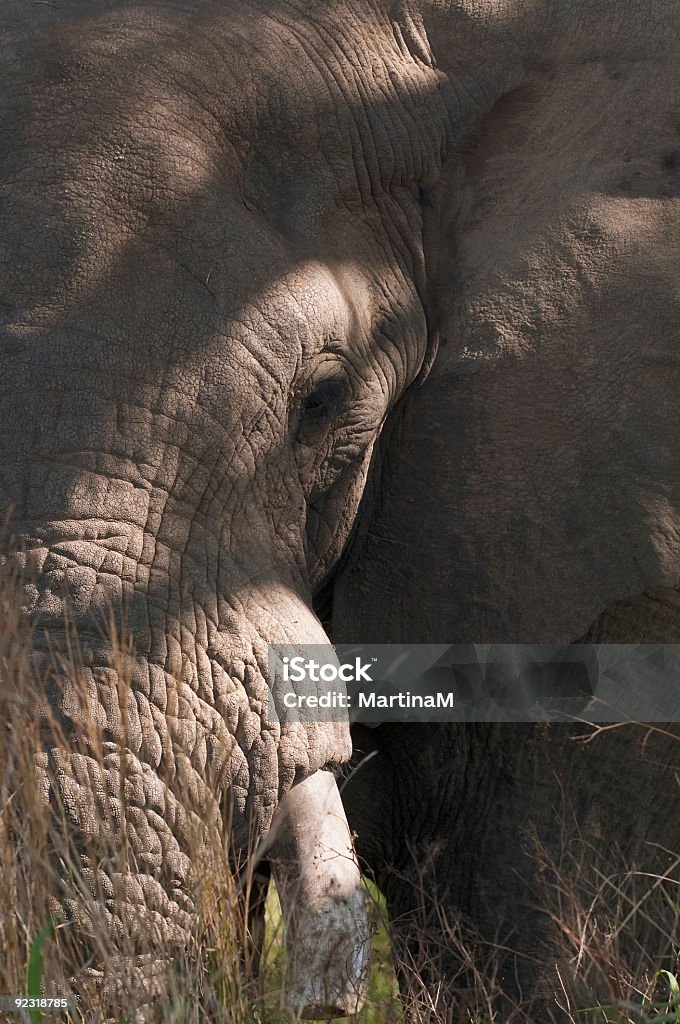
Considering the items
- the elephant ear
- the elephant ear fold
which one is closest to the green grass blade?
the elephant ear

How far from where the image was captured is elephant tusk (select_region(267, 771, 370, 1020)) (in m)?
2.09

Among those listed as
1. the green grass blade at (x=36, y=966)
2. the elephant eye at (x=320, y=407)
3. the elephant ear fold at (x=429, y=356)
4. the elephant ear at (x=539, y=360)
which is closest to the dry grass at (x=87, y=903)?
the green grass blade at (x=36, y=966)

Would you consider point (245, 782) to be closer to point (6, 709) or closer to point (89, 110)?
point (6, 709)

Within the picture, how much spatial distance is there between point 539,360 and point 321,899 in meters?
1.02

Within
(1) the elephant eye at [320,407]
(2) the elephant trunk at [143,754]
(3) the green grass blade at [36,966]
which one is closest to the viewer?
(3) the green grass blade at [36,966]

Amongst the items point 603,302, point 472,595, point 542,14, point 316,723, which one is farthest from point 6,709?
point 542,14

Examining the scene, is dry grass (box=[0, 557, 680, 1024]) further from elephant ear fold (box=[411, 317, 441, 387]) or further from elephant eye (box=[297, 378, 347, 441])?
elephant ear fold (box=[411, 317, 441, 387])

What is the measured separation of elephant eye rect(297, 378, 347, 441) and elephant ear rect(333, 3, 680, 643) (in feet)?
0.91

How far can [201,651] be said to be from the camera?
6.84 ft

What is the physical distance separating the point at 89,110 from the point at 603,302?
97 centimetres

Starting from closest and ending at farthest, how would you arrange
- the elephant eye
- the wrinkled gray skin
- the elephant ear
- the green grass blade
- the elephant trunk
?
the green grass blade
the elephant trunk
the wrinkled gray skin
the elephant eye
the elephant ear

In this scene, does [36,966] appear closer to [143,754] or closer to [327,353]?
[143,754]

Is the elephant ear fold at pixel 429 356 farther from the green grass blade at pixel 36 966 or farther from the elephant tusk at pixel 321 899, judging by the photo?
the green grass blade at pixel 36 966

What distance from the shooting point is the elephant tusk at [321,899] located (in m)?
2.09
